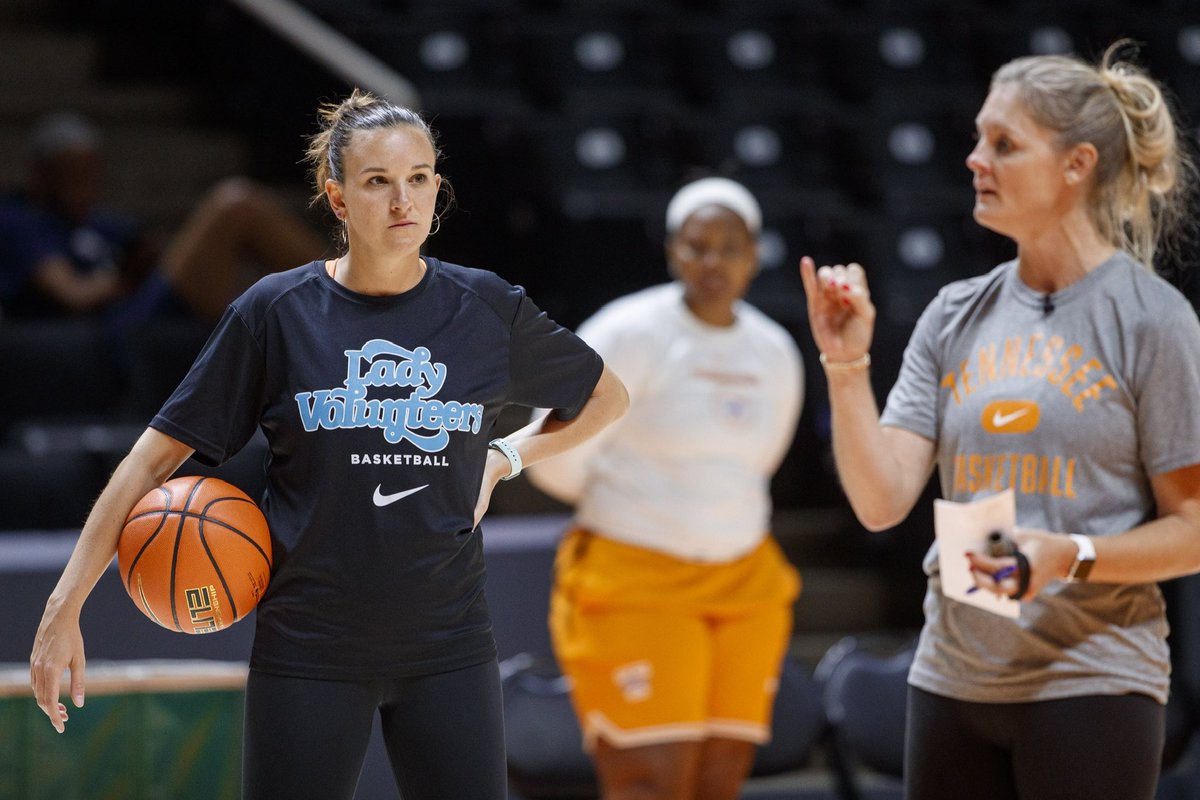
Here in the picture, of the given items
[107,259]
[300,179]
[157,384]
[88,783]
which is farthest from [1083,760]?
[300,179]

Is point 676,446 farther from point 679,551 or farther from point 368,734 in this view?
point 368,734

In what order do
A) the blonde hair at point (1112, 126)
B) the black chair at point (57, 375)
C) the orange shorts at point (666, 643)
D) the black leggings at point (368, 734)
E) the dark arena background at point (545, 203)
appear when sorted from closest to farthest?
the black leggings at point (368, 734) < the blonde hair at point (1112, 126) < the orange shorts at point (666, 643) < the dark arena background at point (545, 203) < the black chair at point (57, 375)

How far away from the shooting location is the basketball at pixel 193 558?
253 centimetres

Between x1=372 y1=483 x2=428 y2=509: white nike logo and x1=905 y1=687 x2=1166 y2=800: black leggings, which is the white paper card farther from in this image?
x1=372 y1=483 x2=428 y2=509: white nike logo

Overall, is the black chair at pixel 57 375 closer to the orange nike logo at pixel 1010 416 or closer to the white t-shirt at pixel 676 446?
the white t-shirt at pixel 676 446

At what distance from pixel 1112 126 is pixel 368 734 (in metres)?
1.67

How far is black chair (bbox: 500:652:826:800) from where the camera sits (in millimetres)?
4809

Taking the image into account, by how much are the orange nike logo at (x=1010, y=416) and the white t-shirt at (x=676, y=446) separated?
1.64 metres

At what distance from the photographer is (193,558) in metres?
2.53

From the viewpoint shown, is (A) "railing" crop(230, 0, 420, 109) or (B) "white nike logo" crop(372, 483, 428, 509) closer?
(B) "white nike logo" crop(372, 483, 428, 509)

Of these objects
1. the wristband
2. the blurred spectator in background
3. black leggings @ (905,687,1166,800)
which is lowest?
black leggings @ (905,687,1166,800)

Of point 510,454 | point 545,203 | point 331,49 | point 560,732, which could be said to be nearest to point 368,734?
point 510,454

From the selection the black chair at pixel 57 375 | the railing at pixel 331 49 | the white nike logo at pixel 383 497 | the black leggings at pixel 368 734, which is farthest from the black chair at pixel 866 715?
the railing at pixel 331 49

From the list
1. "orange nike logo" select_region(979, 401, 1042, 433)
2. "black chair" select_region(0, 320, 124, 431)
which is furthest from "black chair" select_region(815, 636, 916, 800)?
"black chair" select_region(0, 320, 124, 431)
